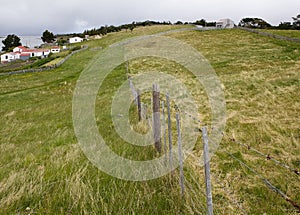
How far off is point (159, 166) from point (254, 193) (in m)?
1.98

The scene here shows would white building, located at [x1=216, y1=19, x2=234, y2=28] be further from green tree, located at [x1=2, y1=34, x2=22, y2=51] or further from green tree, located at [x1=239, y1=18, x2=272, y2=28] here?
green tree, located at [x1=2, y1=34, x2=22, y2=51]

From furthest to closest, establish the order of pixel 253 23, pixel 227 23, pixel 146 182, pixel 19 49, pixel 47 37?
pixel 47 37, pixel 19 49, pixel 253 23, pixel 227 23, pixel 146 182

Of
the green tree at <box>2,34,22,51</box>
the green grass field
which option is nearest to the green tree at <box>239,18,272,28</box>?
the green grass field

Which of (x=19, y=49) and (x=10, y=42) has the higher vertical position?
(x=10, y=42)

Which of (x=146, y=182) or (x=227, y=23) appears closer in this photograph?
(x=146, y=182)

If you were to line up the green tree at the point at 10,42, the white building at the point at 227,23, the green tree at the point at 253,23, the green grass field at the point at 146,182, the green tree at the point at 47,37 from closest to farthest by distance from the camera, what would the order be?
the green grass field at the point at 146,182, the white building at the point at 227,23, the green tree at the point at 253,23, the green tree at the point at 10,42, the green tree at the point at 47,37

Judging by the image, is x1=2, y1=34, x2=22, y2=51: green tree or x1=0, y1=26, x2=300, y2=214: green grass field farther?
x1=2, y1=34, x2=22, y2=51: green tree

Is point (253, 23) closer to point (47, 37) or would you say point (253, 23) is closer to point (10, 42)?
point (47, 37)

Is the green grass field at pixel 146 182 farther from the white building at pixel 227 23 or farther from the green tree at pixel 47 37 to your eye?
the green tree at pixel 47 37

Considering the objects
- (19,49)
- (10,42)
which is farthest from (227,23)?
(10,42)

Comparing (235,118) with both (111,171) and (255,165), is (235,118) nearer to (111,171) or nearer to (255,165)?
(255,165)

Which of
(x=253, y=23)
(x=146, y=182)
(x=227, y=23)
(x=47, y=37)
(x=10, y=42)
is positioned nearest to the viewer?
(x=146, y=182)

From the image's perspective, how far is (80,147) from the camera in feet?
22.8

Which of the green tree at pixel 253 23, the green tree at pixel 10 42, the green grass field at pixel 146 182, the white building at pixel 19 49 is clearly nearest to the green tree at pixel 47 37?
the green tree at pixel 10 42
